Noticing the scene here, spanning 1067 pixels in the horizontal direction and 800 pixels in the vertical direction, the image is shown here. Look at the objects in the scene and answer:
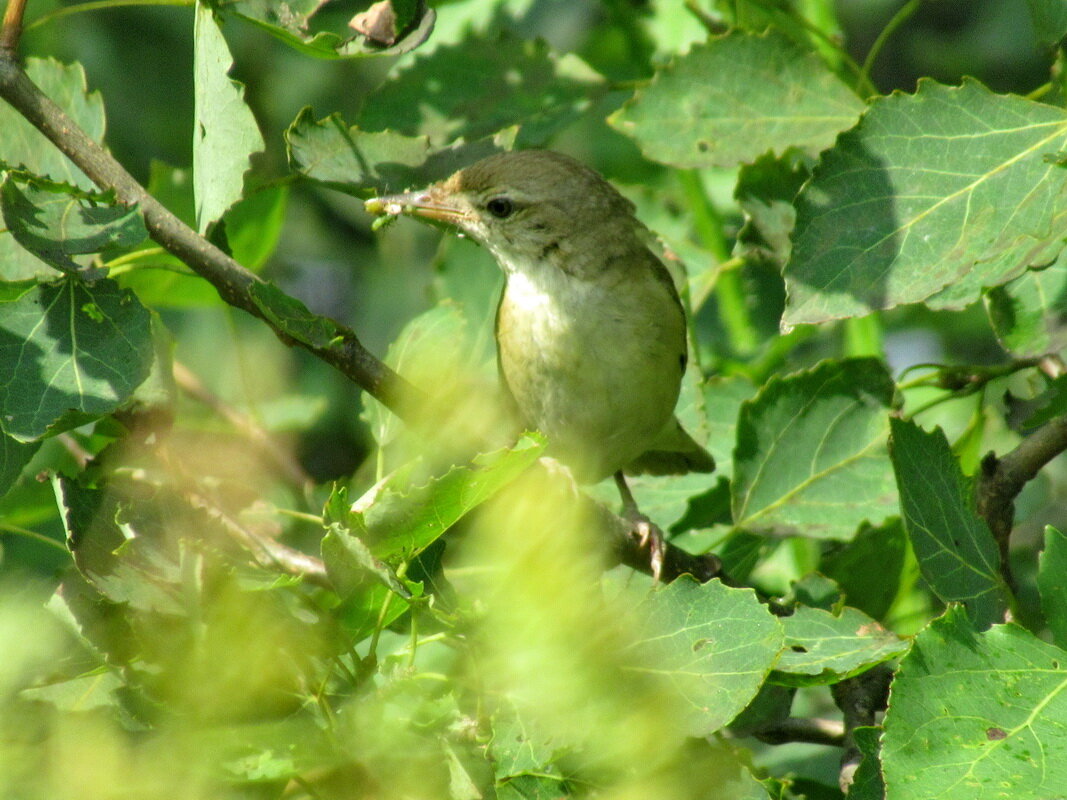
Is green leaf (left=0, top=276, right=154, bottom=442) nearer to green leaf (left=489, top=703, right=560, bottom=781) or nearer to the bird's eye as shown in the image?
green leaf (left=489, top=703, right=560, bottom=781)

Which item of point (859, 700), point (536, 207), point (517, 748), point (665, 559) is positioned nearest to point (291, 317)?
point (517, 748)

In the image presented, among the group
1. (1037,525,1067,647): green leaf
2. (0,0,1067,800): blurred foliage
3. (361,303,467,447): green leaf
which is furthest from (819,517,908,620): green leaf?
(361,303,467,447): green leaf

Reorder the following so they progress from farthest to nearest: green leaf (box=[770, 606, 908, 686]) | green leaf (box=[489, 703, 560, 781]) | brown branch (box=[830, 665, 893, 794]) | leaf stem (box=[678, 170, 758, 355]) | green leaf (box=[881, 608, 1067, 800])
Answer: leaf stem (box=[678, 170, 758, 355]) < brown branch (box=[830, 665, 893, 794]) < green leaf (box=[770, 606, 908, 686]) < green leaf (box=[489, 703, 560, 781]) < green leaf (box=[881, 608, 1067, 800])

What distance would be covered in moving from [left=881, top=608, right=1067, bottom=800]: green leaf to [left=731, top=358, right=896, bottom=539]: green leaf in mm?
819

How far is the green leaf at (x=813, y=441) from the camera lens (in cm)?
257

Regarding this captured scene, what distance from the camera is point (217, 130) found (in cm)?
210

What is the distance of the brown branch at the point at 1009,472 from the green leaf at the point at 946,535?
0.49ft

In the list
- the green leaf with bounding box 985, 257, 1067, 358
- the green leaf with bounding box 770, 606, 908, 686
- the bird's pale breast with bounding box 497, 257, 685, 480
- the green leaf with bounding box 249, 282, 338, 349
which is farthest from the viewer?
the bird's pale breast with bounding box 497, 257, 685, 480

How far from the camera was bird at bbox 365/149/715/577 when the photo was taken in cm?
345

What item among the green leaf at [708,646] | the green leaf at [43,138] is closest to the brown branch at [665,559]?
the green leaf at [708,646]

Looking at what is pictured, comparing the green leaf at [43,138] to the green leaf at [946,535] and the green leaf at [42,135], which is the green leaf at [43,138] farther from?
the green leaf at [946,535]

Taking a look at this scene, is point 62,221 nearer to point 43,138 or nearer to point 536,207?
point 43,138

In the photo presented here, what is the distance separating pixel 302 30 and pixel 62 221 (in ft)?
1.68

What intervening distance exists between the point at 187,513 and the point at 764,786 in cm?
103
